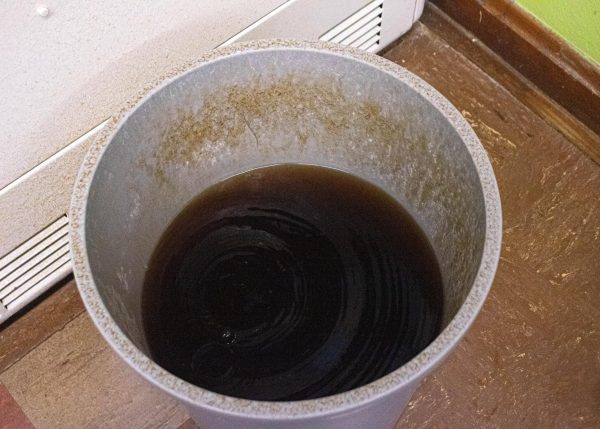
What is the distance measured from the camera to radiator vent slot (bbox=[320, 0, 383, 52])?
1336 mm

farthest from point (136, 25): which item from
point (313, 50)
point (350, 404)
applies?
point (350, 404)

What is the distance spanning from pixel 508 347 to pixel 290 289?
465mm

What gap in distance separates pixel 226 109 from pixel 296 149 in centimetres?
13

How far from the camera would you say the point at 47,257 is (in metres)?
1.20

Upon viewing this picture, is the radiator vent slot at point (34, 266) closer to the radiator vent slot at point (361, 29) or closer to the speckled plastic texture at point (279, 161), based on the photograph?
the speckled plastic texture at point (279, 161)

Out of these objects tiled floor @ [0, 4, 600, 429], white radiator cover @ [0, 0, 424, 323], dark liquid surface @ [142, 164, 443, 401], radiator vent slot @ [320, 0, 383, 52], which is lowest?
tiled floor @ [0, 4, 600, 429]

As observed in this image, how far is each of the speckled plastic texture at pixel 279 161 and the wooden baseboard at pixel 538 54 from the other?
58 centimetres

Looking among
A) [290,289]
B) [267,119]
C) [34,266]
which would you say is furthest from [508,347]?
[34,266]

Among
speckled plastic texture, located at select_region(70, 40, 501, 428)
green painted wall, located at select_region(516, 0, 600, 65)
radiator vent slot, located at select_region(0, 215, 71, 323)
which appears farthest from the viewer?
green painted wall, located at select_region(516, 0, 600, 65)

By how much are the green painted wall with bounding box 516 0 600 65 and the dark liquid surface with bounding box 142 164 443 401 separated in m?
0.58

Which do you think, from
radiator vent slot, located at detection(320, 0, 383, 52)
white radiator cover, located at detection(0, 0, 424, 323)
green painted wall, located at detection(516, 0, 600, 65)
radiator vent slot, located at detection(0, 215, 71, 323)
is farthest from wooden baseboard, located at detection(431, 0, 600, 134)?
radiator vent slot, located at detection(0, 215, 71, 323)

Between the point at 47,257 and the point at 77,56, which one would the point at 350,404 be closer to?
the point at 77,56

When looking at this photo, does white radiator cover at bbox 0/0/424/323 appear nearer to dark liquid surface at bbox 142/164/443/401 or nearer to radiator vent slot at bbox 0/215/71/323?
radiator vent slot at bbox 0/215/71/323

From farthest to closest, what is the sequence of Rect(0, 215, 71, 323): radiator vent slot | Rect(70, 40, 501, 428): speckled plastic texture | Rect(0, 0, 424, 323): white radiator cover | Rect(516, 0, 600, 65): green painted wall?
Rect(516, 0, 600, 65): green painted wall → Rect(0, 215, 71, 323): radiator vent slot → Rect(0, 0, 424, 323): white radiator cover → Rect(70, 40, 501, 428): speckled plastic texture
